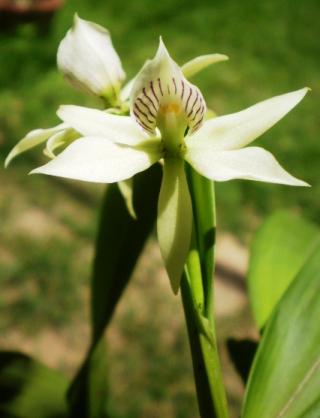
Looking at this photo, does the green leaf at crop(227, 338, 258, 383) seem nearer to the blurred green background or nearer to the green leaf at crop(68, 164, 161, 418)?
the green leaf at crop(68, 164, 161, 418)

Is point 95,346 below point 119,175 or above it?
below

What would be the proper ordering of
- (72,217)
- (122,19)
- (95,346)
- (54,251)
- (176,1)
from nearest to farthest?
(95,346), (54,251), (72,217), (122,19), (176,1)

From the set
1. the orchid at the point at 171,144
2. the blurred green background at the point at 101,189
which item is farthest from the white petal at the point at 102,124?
the blurred green background at the point at 101,189

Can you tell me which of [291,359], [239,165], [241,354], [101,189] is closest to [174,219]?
[239,165]

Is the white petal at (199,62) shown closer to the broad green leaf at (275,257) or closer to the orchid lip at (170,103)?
the orchid lip at (170,103)

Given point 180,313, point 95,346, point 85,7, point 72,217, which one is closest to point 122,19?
point 85,7

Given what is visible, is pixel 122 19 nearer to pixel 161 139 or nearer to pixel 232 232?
pixel 232 232

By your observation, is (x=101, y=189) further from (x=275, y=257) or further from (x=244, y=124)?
(x=244, y=124)
